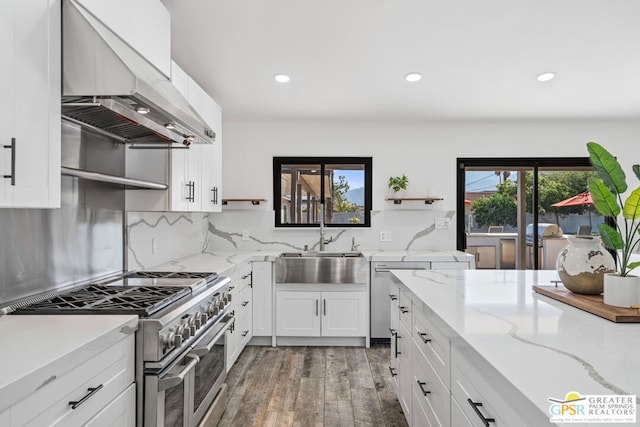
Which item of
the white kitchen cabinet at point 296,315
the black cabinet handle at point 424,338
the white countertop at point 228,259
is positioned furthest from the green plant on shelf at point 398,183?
the black cabinet handle at point 424,338

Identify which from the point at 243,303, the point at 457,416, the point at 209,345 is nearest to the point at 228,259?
the point at 243,303

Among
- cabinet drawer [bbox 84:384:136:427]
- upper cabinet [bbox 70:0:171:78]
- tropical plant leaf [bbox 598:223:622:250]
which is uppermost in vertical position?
upper cabinet [bbox 70:0:171:78]

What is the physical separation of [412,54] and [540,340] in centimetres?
215

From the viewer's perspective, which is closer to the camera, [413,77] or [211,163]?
[413,77]

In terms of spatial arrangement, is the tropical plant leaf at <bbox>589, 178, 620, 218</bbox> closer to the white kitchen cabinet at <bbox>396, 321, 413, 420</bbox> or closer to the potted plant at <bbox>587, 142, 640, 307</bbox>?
the potted plant at <bbox>587, 142, 640, 307</bbox>

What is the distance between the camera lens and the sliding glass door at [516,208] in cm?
439

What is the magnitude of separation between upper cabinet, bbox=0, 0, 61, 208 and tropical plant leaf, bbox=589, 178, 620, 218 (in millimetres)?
1935

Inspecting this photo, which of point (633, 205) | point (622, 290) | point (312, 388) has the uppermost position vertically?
point (633, 205)

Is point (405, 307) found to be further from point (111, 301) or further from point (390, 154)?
point (390, 154)

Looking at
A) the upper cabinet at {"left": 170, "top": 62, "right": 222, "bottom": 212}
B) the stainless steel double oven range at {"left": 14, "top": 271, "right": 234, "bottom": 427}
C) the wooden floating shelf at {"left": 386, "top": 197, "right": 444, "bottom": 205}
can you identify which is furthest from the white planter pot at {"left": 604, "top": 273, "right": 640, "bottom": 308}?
the wooden floating shelf at {"left": 386, "top": 197, "right": 444, "bottom": 205}

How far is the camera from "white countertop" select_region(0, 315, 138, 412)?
893 millimetres

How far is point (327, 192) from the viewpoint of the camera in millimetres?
4375

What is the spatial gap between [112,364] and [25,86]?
955 mm

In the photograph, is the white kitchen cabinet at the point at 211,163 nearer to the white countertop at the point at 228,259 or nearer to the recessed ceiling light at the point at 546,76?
the white countertop at the point at 228,259
